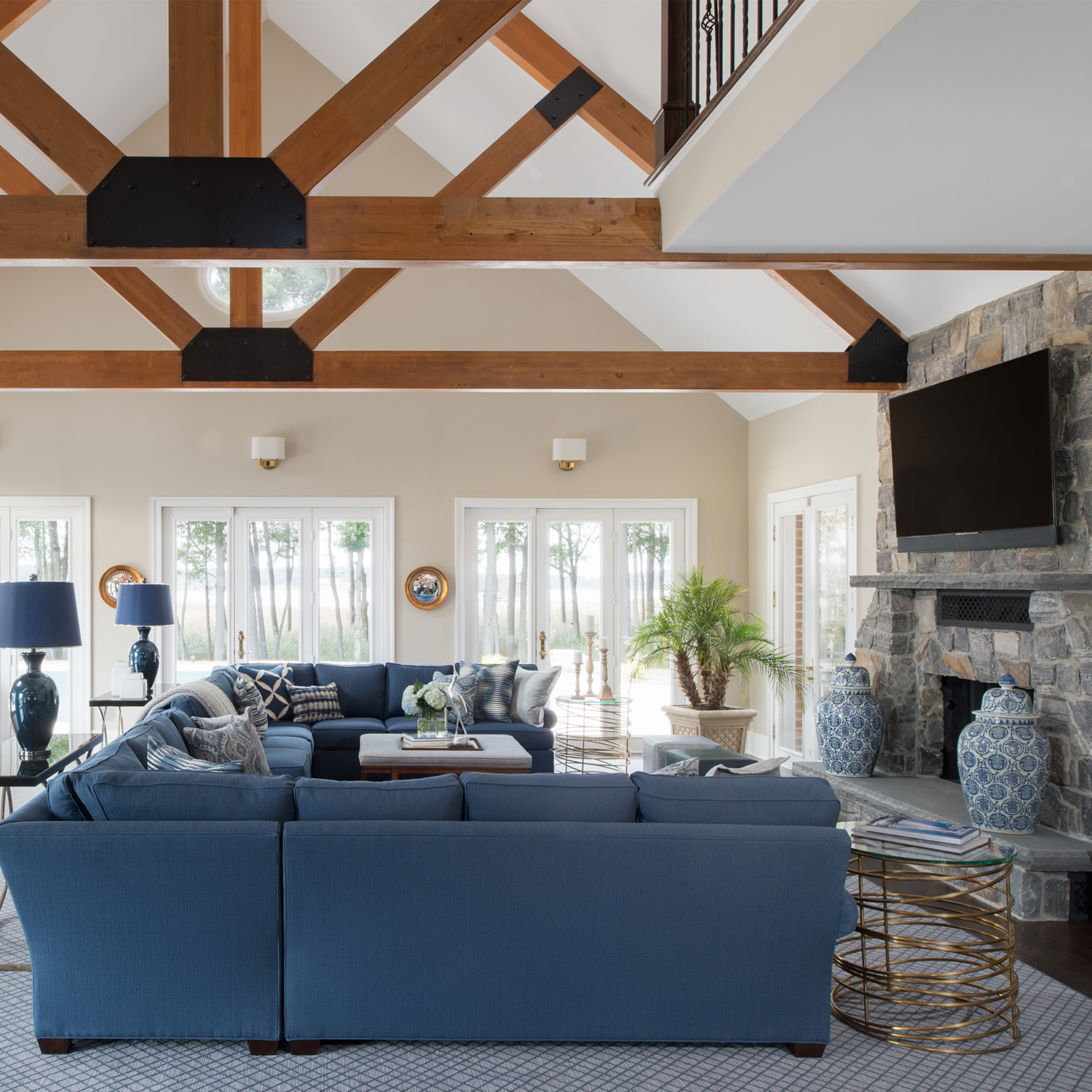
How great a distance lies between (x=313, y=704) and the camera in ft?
23.2

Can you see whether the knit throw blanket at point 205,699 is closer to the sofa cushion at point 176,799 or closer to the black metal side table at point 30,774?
the black metal side table at point 30,774

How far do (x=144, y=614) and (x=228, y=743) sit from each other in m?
2.86

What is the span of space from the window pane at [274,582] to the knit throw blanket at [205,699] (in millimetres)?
2369

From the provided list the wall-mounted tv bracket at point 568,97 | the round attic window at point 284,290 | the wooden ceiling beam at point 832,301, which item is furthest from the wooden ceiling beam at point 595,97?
the round attic window at point 284,290

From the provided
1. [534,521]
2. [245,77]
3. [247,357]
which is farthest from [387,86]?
[534,521]

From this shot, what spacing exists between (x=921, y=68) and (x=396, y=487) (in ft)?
21.0

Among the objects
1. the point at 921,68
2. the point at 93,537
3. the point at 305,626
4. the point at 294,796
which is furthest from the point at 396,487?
the point at 921,68

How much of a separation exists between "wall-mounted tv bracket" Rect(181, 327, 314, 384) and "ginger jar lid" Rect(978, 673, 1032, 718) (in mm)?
4088

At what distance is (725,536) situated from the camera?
348 inches

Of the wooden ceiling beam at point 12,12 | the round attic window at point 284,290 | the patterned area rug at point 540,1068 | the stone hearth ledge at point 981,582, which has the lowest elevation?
the patterned area rug at point 540,1068

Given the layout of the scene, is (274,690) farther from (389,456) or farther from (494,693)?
(389,456)

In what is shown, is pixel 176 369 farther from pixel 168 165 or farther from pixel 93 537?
pixel 93 537

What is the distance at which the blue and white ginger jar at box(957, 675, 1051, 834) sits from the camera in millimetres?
4414

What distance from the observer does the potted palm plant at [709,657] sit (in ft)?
24.3
